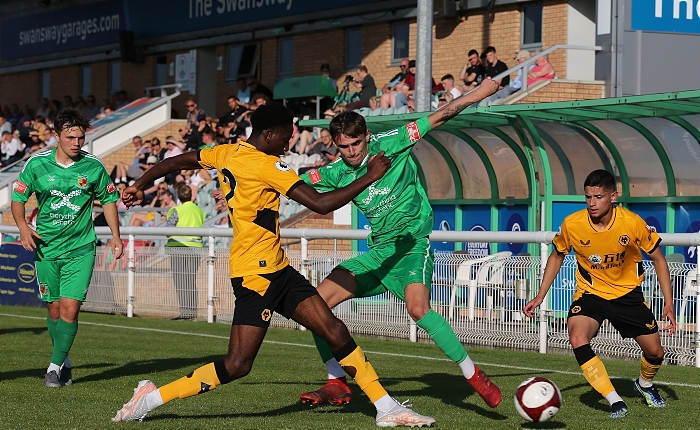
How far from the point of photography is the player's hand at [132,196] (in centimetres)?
760

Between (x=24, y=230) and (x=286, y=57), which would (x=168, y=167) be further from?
(x=286, y=57)

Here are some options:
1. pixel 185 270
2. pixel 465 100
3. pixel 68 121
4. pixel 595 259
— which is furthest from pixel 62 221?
pixel 185 270

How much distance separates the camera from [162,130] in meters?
32.8

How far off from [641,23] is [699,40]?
95cm

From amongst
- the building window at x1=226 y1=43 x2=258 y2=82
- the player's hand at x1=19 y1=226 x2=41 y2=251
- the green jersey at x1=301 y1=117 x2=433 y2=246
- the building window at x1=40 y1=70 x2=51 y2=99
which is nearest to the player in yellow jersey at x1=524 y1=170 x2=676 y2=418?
the green jersey at x1=301 y1=117 x2=433 y2=246

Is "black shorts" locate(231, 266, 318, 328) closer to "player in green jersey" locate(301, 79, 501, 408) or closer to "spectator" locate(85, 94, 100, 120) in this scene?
"player in green jersey" locate(301, 79, 501, 408)

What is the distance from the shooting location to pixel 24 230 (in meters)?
9.04

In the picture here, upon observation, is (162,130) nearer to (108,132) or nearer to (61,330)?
(108,132)

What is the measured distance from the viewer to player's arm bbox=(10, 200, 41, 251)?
29.7 feet

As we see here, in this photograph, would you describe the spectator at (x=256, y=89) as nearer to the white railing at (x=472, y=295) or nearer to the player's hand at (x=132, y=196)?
the white railing at (x=472, y=295)

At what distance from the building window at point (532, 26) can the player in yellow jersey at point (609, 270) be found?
15361mm

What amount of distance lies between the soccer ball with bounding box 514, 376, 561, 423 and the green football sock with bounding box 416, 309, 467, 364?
0.62m

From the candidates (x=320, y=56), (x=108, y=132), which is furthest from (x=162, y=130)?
(x=320, y=56)

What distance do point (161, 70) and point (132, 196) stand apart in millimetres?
28382
